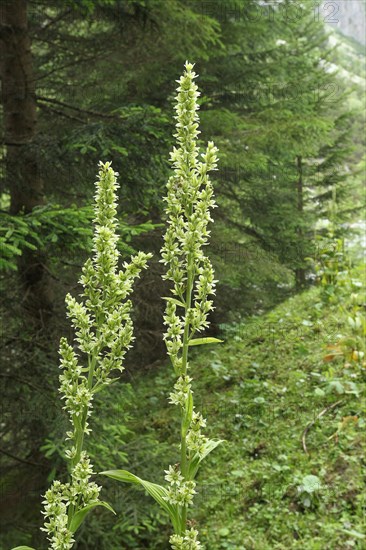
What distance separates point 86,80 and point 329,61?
828 cm

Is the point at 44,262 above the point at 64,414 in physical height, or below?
above

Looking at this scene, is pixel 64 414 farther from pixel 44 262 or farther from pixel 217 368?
pixel 217 368

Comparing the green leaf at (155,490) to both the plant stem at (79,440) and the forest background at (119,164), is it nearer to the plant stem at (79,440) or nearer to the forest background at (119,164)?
the plant stem at (79,440)

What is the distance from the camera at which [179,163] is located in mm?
1188

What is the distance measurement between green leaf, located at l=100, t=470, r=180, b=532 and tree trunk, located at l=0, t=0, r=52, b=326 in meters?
4.03

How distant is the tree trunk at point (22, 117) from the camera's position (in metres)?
5.23

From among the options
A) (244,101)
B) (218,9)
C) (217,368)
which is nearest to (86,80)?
(218,9)

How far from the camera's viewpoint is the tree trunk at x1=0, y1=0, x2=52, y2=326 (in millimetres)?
5234

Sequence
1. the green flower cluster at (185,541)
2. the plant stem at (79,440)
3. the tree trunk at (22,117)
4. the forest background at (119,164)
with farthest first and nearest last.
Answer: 1. the tree trunk at (22,117)
2. the forest background at (119,164)
3. the plant stem at (79,440)
4. the green flower cluster at (185,541)

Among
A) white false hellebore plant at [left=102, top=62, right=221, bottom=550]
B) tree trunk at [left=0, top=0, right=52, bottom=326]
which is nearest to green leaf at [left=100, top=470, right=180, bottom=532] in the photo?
white false hellebore plant at [left=102, top=62, right=221, bottom=550]

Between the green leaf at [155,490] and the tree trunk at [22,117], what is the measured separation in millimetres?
4025

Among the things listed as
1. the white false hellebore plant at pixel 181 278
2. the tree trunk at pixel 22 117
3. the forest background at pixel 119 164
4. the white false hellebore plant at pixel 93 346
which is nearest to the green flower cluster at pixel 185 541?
the white false hellebore plant at pixel 181 278

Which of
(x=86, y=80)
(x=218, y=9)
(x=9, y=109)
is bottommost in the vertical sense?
(x=9, y=109)

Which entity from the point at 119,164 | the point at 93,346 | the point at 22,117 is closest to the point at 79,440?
the point at 93,346
